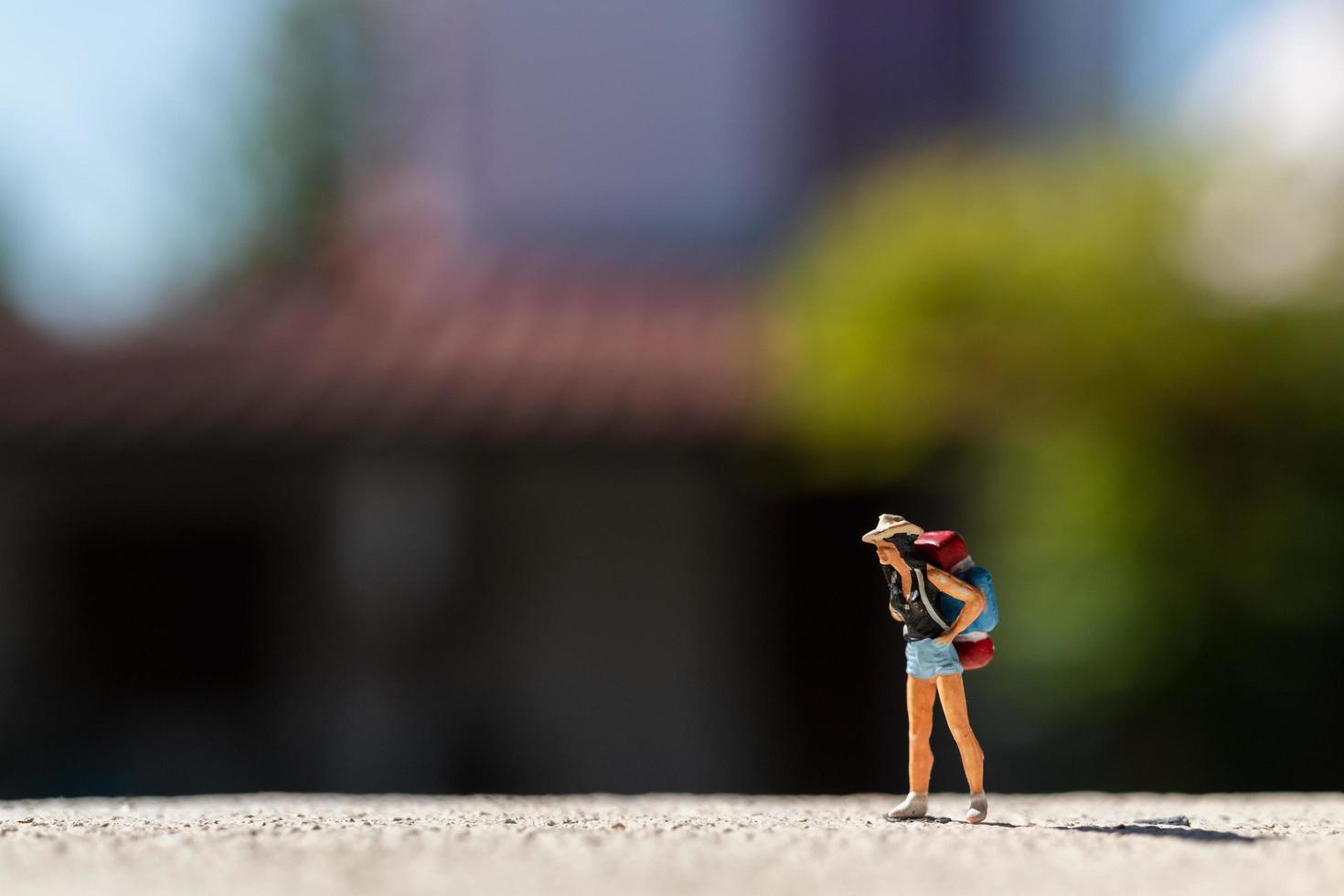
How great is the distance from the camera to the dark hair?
8.25ft

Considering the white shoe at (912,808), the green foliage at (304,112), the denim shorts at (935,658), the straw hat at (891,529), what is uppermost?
the green foliage at (304,112)

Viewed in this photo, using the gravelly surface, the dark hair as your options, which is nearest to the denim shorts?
the dark hair

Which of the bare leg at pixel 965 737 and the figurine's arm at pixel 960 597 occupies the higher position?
the figurine's arm at pixel 960 597

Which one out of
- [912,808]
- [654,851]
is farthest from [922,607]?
[654,851]

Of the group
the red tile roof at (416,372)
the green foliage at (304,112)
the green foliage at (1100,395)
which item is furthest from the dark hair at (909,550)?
the green foliage at (304,112)

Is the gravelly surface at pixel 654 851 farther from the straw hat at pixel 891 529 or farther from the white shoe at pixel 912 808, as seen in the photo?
the straw hat at pixel 891 529

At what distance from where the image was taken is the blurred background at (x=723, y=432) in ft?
18.6

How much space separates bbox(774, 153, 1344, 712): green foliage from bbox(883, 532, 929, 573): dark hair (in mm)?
3377

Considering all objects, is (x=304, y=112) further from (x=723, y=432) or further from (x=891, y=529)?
(x=891, y=529)

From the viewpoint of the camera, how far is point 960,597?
8.20 ft

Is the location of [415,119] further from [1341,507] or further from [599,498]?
[1341,507]

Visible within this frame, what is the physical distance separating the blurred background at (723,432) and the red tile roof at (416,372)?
3 centimetres

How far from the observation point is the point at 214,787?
7910mm

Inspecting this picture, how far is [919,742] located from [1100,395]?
3.50m
